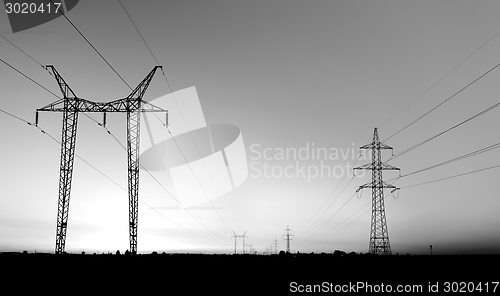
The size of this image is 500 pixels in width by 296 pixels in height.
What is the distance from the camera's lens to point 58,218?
43.1m

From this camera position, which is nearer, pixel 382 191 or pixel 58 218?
pixel 58 218
